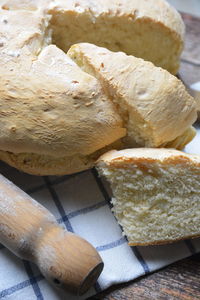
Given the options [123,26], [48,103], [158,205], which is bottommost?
[158,205]

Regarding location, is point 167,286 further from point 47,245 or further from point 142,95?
point 142,95

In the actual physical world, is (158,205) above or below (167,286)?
above

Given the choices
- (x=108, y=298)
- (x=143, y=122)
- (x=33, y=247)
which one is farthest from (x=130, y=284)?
(x=143, y=122)

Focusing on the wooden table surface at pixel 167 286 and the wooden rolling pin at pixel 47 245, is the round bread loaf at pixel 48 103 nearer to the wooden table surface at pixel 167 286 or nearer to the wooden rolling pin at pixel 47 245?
the wooden rolling pin at pixel 47 245

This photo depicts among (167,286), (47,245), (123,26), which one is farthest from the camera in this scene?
(123,26)

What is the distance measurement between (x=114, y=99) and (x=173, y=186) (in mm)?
482

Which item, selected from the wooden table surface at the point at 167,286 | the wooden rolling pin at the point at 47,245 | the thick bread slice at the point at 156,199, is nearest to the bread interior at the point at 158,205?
the thick bread slice at the point at 156,199

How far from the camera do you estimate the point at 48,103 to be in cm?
172

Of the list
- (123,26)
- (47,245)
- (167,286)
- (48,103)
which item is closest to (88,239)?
(47,245)

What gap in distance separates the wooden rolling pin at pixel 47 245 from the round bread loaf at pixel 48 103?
0.84 ft

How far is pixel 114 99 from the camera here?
184 cm

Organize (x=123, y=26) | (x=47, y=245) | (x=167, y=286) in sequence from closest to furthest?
(x=47, y=245)
(x=167, y=286)
(x=123, y=26)

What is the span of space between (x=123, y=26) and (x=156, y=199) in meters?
0.95

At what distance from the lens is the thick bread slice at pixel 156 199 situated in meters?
1.79
